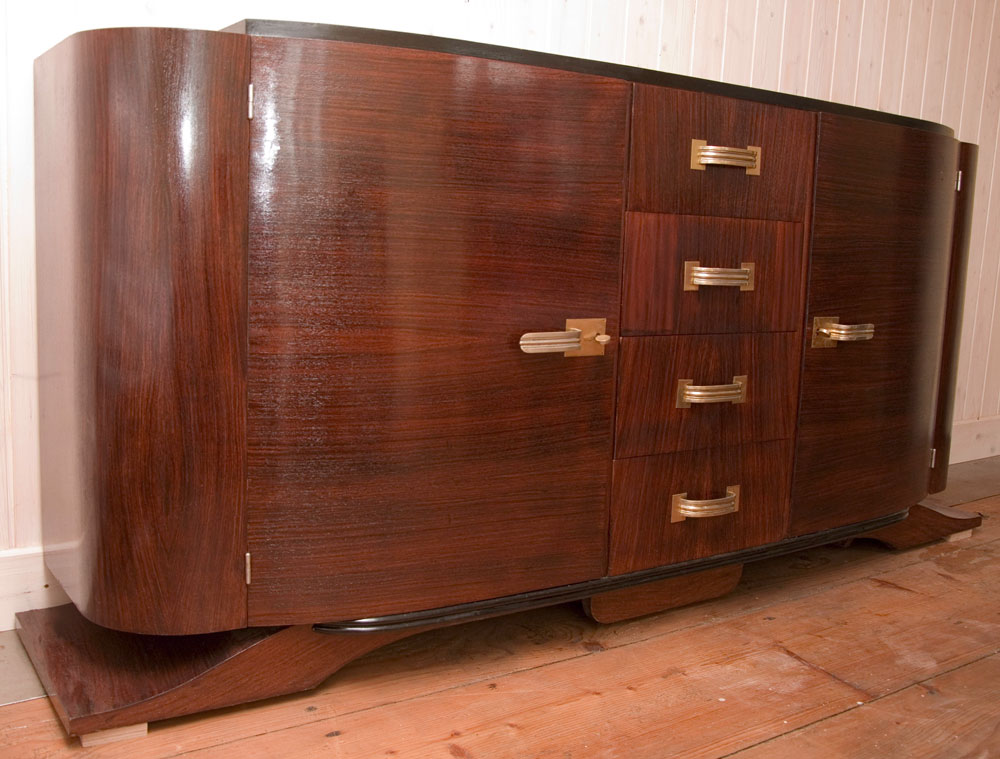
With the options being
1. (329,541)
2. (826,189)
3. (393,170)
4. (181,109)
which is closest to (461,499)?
(329,541)

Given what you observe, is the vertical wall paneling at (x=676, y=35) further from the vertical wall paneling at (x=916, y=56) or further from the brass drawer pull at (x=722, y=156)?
the vertical wall paneling at (x=916, y=56)

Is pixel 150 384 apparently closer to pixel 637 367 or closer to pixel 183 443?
pixel 183 443

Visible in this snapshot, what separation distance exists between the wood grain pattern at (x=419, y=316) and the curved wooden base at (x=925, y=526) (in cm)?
86

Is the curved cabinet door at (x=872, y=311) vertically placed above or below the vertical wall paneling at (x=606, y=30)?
below

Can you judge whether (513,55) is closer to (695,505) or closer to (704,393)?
(704,393)

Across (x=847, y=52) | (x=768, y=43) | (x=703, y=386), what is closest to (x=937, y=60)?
(x=847, y=52)

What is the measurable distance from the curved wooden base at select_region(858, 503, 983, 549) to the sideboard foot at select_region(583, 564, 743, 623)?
0.39m

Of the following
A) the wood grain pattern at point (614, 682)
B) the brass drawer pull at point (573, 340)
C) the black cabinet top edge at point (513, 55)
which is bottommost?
the wood grain pattern at point (614, 682)

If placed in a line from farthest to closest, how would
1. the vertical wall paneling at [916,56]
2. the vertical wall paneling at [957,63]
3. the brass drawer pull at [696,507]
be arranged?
the vertical wall paneling at [957,63], the vertical wall paneling at [916,56], the brass drawer pull at [696,507]

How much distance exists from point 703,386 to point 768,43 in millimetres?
1101

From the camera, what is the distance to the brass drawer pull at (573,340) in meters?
1.15

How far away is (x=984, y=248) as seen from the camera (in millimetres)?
2598

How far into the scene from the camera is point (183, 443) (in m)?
1.01

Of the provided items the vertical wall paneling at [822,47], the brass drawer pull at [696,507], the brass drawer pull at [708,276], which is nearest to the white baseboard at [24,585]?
the brass drawer pull at [696,507]
